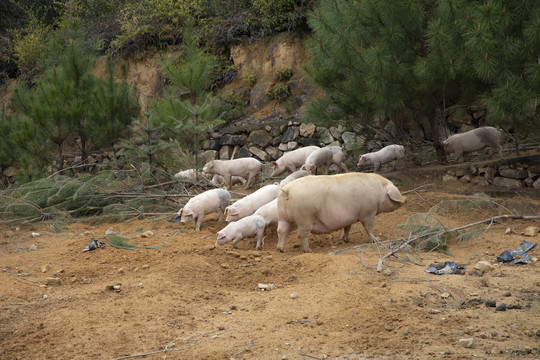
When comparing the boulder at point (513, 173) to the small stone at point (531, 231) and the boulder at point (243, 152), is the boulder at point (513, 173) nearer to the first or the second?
the small stone at point (531, 231)

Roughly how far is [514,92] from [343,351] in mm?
5039

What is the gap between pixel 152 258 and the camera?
20.2 ft

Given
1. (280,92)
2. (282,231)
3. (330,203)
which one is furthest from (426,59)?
(280,92)

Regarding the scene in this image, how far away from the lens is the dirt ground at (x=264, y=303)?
3576mm

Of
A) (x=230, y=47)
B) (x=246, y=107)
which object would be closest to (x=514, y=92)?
(x=246, y=107)

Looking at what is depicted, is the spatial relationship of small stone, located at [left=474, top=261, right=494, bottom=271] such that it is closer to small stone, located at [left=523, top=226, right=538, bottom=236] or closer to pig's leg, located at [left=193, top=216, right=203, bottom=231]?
small stone, located at [left=523, top=226, right=538, bottom=236]

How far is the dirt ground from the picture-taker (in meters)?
3.58

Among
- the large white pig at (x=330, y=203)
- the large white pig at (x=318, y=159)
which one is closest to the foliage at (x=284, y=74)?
the large white pig at (x=318, y=159)

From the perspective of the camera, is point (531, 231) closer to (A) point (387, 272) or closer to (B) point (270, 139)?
(A) point (387, 272)

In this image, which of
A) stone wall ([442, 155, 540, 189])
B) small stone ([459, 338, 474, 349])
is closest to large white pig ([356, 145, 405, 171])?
stone wall ([442, 155, 540, 189])

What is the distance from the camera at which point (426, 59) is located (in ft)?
26.5

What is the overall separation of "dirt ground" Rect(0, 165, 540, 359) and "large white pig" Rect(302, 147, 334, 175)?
10.7 ft

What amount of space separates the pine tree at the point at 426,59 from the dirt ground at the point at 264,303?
2046 mm

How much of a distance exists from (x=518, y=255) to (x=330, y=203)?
2034mm
